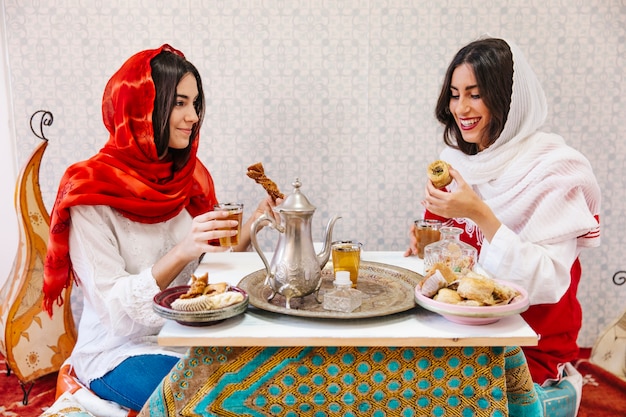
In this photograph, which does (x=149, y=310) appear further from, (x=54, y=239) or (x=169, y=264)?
(x=54, y=239)

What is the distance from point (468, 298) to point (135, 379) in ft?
3.18

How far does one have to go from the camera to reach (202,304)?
116 cm

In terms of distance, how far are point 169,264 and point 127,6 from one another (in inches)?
60.7

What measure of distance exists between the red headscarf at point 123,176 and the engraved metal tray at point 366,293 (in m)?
0.48

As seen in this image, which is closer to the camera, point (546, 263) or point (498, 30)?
point (546, 263)

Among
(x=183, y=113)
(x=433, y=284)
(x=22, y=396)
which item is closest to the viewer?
(x=433, y=284)

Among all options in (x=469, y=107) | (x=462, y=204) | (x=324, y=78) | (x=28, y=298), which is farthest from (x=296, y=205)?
A: (x=28, y=298)

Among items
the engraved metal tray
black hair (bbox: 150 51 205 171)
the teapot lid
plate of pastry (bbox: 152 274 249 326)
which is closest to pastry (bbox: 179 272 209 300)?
plate of pastry (bbox: 152 274 249 326)

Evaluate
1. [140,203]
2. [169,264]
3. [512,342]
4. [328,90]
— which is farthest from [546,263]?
[328,90]

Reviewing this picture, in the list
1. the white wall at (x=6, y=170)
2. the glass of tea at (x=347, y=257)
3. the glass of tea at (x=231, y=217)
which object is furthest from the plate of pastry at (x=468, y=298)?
the white wall at (x=6, y=170)

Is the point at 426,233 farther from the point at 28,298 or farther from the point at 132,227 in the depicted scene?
the point at 28,298

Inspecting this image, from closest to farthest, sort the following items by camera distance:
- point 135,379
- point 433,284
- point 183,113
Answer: point 433,284
point 135,379
point 183,113

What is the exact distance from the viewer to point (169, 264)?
1.56 meters

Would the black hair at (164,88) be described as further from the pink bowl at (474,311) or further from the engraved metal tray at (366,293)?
the pink bowl at (474,311)
